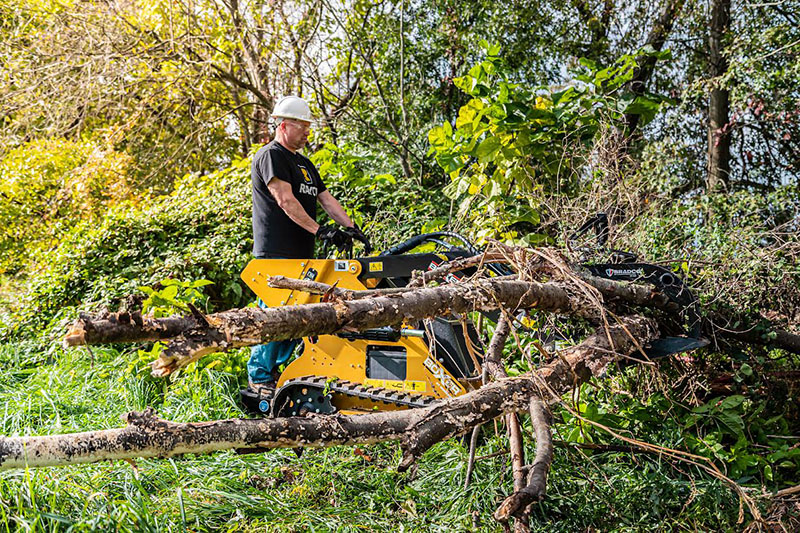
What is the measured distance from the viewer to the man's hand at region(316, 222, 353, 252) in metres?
4.57

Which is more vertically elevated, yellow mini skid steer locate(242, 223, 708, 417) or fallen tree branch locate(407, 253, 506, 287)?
fallen tree branch locate(407, 253, 506, 287)

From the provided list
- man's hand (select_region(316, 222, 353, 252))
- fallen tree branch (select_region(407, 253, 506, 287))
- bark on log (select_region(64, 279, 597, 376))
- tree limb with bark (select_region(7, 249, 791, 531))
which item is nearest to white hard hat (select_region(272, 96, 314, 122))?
man's hand (select_region(316, 222, 353, 252))

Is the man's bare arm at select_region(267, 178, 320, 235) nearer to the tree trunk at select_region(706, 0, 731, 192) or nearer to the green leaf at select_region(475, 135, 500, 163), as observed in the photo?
the green leaf at select_region(475, 135, 500, 163)

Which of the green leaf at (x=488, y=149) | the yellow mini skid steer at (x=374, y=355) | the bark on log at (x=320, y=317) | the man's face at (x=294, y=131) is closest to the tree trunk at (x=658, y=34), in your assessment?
the green leaf at (x=488, y=149)

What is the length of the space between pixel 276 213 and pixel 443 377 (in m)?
1.86

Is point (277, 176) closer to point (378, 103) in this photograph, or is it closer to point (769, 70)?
point (378, 103)

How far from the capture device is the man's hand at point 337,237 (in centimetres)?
457

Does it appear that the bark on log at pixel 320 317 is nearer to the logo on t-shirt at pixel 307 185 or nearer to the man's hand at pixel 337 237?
the man's hand at pixel 337 237

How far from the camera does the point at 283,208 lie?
4.89 metres

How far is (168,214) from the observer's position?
796 cm

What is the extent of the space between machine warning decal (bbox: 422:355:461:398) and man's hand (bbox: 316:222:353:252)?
1073 millimetres

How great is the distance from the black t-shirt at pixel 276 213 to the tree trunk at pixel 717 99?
5078 mm

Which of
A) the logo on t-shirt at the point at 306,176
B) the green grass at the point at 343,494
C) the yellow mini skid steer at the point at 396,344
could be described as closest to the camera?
the green grass at the point at 343,494

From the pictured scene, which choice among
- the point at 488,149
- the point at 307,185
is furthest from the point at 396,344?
the point at 488,149
